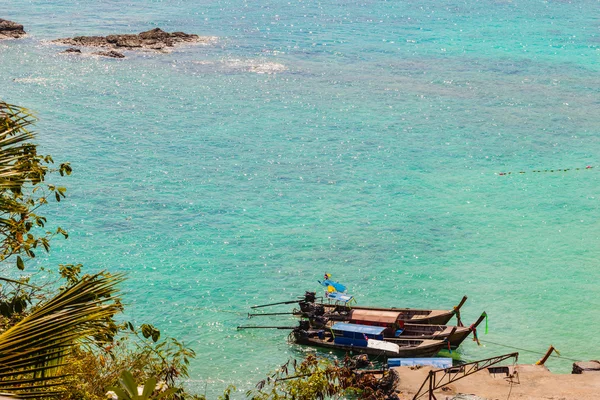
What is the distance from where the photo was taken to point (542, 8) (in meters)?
92.9

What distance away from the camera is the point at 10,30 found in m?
71.2

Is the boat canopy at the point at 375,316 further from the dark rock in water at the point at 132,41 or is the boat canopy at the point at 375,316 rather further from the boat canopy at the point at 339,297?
the dark rock in water at the point at 132,41

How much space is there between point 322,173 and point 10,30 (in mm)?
41921

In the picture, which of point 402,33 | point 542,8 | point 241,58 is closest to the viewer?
point 241,58

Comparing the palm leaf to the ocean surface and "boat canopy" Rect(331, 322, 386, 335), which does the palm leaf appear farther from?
"boat canopy" Rect(331, 322, 386, 335)

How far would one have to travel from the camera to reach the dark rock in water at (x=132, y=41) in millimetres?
68062

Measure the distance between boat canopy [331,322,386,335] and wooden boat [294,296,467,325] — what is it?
0.73 meters

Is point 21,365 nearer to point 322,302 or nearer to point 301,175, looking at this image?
point 322,302

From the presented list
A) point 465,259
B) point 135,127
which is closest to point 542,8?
point 135,127

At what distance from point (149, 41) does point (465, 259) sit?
44.3 metres

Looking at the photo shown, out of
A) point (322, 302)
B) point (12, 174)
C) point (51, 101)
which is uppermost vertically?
point (12, 174)

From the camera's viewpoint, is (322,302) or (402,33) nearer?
(322,302)

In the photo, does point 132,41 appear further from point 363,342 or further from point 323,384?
point 323,384

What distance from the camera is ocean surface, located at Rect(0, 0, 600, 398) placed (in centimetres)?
3075
